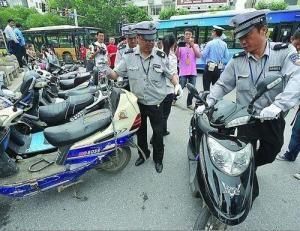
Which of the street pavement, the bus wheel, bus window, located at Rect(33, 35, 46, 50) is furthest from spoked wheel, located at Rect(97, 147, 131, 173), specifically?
bus window, located at Rect(33, 35, 46, 50)

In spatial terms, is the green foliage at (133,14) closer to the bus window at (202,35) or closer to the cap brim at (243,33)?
the bus window at (202,35)

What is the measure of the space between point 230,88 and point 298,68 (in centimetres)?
60

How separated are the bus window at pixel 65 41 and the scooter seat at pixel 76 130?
14661 mm

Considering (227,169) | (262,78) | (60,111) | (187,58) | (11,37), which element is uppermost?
(262,78)

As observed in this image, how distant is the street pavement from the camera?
2273mm

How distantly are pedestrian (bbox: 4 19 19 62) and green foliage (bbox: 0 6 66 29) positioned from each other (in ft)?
84.9

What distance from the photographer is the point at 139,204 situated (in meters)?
2.54

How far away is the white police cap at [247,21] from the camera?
5.72 ft

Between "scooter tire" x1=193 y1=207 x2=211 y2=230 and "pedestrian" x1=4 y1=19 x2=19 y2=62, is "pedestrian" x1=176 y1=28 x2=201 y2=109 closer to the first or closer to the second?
"scooter tire" x1=193 y1=207 x2=211 y2=230

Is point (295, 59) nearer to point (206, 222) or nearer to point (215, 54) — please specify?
point (206, 222)

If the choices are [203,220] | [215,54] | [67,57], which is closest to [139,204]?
[203,220]

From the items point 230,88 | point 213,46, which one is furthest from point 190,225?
point 213,46

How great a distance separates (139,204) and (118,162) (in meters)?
0.66

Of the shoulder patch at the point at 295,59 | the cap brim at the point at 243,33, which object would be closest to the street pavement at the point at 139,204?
the shoulder patch at the point at 295,59
